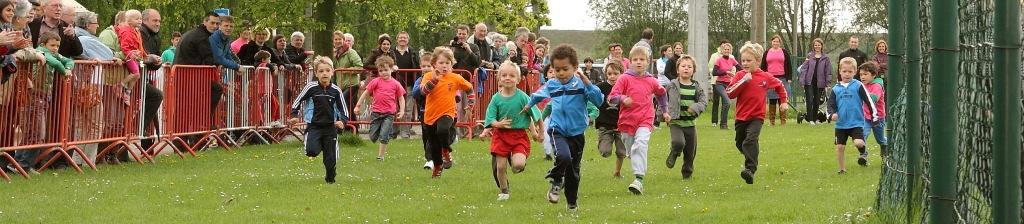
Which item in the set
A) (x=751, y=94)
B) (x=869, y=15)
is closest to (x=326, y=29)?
(x=751, y=94)

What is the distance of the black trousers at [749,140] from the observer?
14.5 metres

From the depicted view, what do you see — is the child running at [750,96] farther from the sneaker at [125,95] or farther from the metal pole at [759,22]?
the metal pole at [759,22]

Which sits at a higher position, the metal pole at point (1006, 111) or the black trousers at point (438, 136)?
the metal pole at point (1006, 111)

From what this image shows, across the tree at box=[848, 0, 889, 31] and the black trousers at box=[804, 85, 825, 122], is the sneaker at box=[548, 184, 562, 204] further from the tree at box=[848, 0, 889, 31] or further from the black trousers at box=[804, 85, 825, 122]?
the tree at box=[848, 0, 889, 31]

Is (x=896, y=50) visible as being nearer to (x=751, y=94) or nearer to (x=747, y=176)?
(x=747, y=176)

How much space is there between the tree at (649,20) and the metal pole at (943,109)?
6986 cm

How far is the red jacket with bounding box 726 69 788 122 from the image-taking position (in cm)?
1495

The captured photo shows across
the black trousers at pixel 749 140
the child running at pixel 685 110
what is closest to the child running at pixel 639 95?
the child running at pixel 685 110

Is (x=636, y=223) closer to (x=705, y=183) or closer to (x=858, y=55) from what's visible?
(x=705, y=183)

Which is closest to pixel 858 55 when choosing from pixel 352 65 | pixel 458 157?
pixel 352 65

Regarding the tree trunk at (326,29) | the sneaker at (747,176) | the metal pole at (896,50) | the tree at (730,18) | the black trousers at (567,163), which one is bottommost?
the sneaker at (747,176)

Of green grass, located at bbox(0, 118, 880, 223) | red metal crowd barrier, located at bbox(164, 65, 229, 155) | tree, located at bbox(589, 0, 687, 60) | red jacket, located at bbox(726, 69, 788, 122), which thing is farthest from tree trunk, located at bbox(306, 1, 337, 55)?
tree, located at bbox(589, 0, 687, 60)

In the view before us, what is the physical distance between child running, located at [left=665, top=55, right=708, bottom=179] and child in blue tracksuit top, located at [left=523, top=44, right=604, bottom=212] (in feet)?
8.79

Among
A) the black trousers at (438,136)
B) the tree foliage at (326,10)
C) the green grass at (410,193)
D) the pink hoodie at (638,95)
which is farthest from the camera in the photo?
the tree foliage at (326,10)
